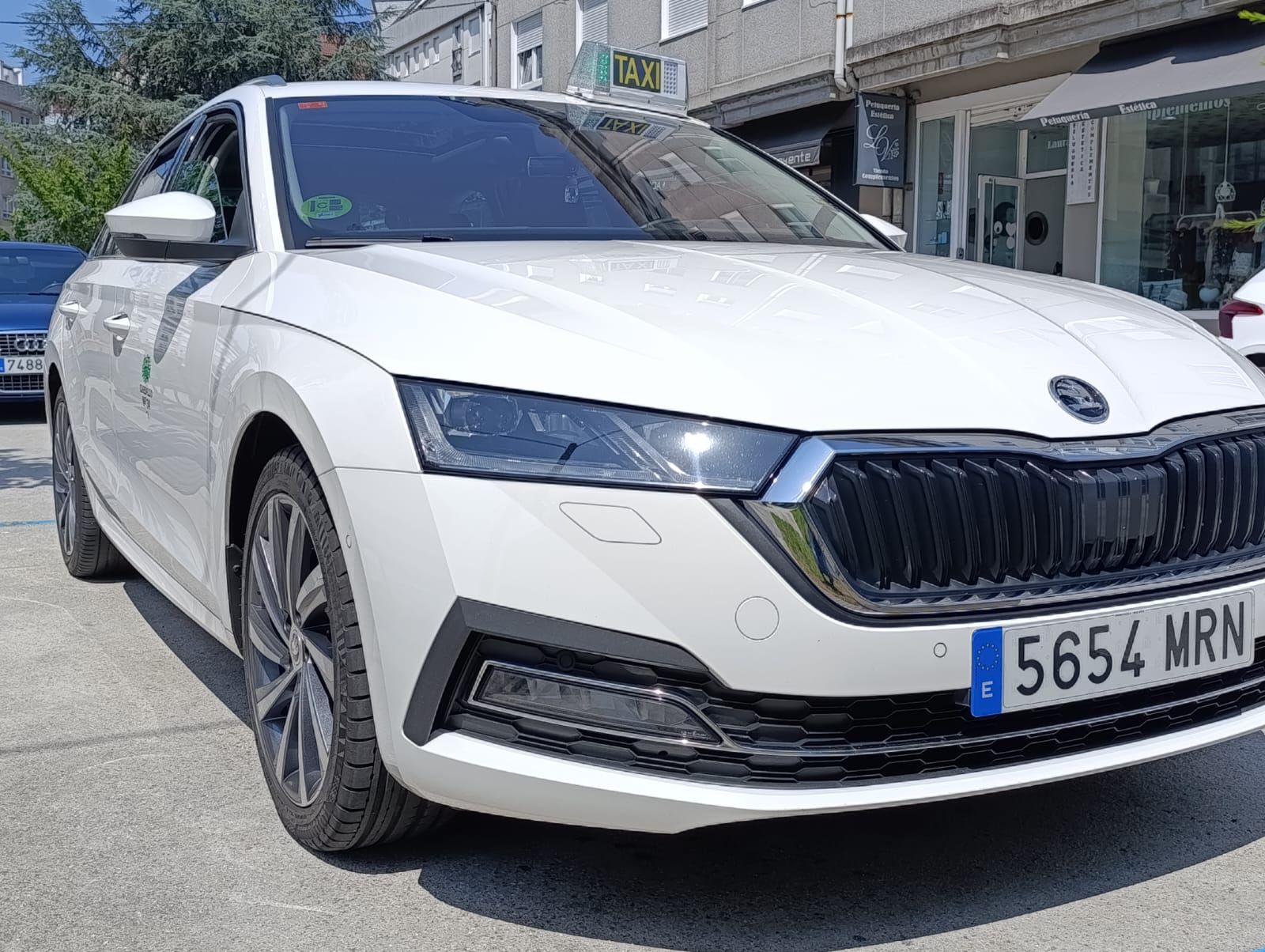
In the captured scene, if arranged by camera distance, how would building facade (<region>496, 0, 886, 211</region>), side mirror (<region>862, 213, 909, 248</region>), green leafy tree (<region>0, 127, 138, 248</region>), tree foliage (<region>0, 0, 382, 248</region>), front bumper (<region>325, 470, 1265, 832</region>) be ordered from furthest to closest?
tree foliage (<region>0, 0, 382, 248</region>)
green leafy tree (<region>0, 127, 138, 248</region>)
building facade (<region>496, 0, 886, 211</region>)
side mirror (<region>862, 213, 909, 248</region>)
front bumper (<region>325, 470, 1265, 832</region>)

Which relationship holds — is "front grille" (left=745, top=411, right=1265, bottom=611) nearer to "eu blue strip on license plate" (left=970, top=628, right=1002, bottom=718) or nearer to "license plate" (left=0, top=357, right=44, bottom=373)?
"eu blue strip on license plate" (left=970, top=628, right=1002, bottom=718)

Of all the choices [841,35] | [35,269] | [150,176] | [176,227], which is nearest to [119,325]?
[176,227]

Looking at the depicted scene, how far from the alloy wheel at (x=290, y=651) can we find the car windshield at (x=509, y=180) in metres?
0.72

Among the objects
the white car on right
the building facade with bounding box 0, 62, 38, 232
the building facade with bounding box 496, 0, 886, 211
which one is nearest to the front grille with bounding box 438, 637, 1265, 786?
the white car on right

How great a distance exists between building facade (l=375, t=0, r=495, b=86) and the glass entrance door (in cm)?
1366

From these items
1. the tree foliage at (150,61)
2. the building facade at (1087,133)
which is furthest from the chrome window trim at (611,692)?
the tree foliage at (150,61)

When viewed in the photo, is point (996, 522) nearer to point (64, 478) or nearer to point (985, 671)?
point (985, 671)

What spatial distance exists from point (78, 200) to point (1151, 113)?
20731 millimetres

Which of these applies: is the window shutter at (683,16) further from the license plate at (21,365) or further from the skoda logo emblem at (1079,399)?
the skoda logo emblem at (1079,399)

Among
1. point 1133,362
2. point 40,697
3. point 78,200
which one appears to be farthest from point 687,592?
point 78,200

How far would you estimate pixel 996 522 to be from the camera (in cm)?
207

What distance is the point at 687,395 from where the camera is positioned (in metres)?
2.04

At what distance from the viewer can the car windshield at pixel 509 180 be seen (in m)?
3.11

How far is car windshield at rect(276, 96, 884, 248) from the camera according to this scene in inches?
122
